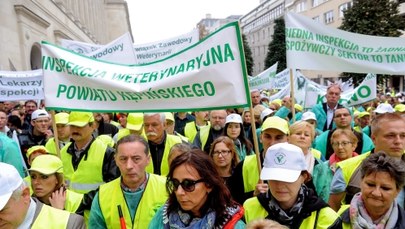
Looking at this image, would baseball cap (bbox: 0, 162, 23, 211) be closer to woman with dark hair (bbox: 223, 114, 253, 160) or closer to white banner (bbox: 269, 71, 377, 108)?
woman with dark hair (bbox: 223, 114, 253, 160)

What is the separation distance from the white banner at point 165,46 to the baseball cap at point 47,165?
515cm

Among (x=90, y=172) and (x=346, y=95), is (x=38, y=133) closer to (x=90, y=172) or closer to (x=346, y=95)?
(x=90, y=172)

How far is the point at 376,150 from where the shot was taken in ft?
9.74

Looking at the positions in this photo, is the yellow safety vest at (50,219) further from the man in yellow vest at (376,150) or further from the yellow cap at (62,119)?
the yellow cap at (62,119)

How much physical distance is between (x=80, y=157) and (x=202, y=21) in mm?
134942

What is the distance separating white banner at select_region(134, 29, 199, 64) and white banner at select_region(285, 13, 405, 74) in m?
3.23

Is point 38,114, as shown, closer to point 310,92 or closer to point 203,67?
point 203,67

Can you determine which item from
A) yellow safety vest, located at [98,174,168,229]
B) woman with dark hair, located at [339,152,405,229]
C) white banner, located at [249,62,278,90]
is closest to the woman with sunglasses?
yellow safety vest, located at [98,174,168,229]

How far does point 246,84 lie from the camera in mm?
3186

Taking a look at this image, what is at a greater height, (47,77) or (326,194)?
(47,77)

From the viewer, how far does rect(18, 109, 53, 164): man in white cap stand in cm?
575

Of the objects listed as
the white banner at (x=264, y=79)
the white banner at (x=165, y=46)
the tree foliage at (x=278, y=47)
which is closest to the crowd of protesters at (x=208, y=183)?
the white banner at (x=165, y=46)

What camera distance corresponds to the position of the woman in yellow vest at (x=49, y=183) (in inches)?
115

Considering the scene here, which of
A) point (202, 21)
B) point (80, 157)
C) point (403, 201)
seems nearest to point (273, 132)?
point (403, 201)
